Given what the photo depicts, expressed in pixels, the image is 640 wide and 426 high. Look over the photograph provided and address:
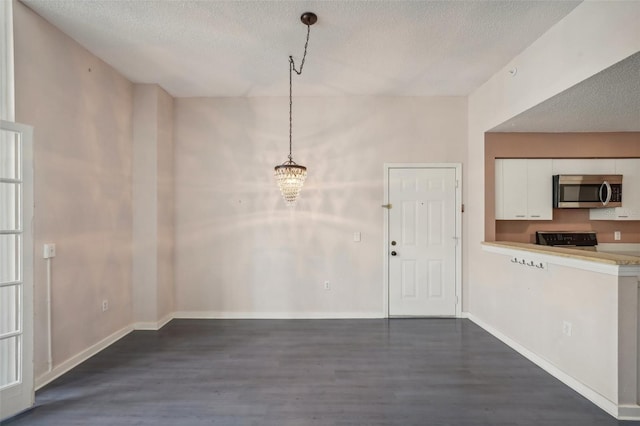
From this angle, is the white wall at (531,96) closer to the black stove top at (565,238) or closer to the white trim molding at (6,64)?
the black stove top at (565,238)

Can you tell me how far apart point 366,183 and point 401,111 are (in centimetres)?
109

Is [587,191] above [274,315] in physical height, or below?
above

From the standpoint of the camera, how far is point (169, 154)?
4070 mm

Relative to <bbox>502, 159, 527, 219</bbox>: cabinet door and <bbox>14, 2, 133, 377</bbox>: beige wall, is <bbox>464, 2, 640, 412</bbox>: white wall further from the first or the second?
<bbox>14, 2, 133, 377</bbox>: beige wall

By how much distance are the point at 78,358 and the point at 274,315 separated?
2.09m

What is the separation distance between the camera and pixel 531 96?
9.46ft

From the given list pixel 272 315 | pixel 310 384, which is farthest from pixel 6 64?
pixel 272 315

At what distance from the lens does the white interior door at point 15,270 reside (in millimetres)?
2115

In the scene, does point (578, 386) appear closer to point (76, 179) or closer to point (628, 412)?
point (628, 412)

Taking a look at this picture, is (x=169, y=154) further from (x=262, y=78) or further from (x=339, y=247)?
(x=339, y=247)

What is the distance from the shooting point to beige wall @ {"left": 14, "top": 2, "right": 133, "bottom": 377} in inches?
97.2

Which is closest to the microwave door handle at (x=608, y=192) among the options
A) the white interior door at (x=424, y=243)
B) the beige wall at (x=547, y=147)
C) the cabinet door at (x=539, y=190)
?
the beige wall at (x=547, y=147)

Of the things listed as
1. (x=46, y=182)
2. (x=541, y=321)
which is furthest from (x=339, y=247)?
(x=46, y=182)

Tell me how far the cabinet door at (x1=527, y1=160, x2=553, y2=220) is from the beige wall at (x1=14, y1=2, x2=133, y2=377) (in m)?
4.98
